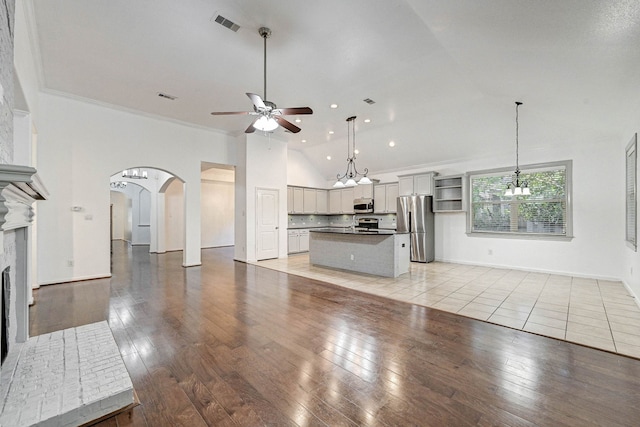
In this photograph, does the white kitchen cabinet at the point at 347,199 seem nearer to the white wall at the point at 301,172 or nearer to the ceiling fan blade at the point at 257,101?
the white wall at the point at 301,172

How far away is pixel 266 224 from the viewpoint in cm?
781

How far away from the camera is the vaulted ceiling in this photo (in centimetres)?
266

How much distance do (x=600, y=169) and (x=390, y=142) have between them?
4.29 meters

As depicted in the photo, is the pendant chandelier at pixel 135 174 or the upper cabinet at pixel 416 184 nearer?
the upper cabinet at pixel 416 184

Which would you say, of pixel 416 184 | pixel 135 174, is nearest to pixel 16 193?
pixel 416 184

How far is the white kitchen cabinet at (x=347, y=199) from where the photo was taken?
969 centimetres

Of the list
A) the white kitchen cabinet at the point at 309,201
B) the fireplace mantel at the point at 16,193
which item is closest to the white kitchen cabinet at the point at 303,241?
the white kitchen cabinet at the point at 309,201

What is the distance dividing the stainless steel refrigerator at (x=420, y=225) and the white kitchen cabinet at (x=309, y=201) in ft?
11.3

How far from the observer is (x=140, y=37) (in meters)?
3.46

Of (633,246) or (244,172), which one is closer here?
(633,246)

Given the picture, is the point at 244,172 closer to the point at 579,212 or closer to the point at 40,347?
the point at 40,347

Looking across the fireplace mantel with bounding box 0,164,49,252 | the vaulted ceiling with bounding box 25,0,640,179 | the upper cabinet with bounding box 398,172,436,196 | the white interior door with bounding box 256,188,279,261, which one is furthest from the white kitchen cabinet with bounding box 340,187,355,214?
the fireplace mantel with bounding box 0,164,49,252

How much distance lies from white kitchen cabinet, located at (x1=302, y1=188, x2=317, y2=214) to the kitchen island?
9.90ft

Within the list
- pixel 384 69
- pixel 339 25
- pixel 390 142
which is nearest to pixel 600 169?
pixel 390 142
